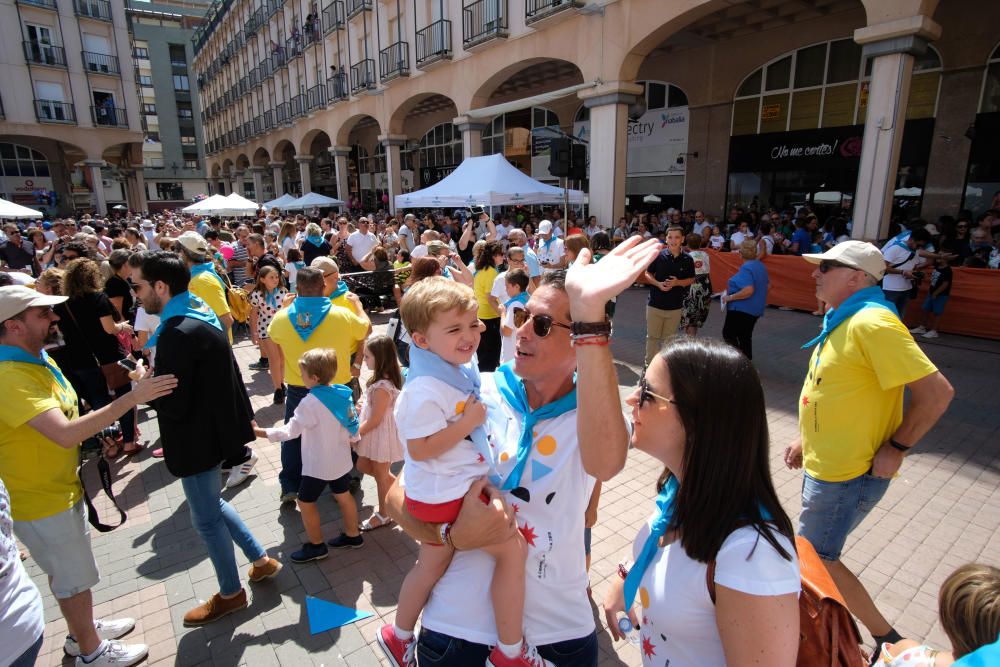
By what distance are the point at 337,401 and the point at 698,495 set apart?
114 inches

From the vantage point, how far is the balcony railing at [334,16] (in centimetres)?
2653

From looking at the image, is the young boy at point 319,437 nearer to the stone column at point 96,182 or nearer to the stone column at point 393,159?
the stone column at point 393,159

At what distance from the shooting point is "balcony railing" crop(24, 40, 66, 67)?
2769 cm

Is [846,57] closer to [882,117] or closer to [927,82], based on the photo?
[927,82]

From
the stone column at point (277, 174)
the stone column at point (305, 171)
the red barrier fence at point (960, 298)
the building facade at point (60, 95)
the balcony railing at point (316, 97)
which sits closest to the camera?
the red barrier fence at point (960, 298)

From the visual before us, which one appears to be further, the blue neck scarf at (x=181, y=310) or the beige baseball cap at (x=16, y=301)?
the blue neck scarf at (x=181, y=310)

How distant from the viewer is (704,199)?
18359mm

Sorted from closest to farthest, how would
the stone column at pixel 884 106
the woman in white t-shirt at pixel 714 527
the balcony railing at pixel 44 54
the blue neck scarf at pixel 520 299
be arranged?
the woman in white t-shirt at pixel 714 527, the blue neck scarf at pixel 520 299, the stone column at pixel 884 106, the balcony railing at pixel 44 54

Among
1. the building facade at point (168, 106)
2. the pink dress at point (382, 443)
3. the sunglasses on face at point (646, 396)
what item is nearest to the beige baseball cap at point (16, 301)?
the pink dress at point (382, 443)

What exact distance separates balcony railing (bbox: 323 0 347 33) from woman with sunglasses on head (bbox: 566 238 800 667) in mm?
30343

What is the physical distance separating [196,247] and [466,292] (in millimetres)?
4705

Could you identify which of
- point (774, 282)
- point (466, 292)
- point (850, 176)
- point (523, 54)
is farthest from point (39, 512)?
point (850, 176)

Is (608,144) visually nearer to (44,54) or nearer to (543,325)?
(543,325)

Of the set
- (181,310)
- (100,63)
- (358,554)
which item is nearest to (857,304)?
(358,554)
